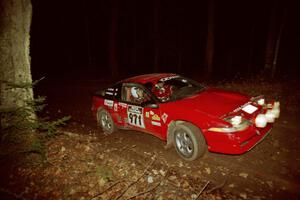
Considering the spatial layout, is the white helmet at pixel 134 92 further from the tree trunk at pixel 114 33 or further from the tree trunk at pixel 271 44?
the tree trunk at pixel 114 33

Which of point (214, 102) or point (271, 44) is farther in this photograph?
point (271, 44)

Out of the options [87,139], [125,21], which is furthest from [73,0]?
[87,139]

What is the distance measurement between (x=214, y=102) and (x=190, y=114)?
2.24ft

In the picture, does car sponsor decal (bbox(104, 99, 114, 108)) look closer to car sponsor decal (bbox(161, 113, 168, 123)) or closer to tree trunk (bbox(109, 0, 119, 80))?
car sponsor decal (bbox(161, 113, 168, 123))

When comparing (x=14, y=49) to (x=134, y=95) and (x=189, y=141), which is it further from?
(x=189, y=141)

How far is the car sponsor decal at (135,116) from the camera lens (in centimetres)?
605

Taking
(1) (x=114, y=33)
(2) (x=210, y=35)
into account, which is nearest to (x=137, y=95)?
(2) (x=210, y=35)

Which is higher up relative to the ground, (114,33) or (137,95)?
(114,33)

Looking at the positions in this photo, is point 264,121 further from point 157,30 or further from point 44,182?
point 157,30

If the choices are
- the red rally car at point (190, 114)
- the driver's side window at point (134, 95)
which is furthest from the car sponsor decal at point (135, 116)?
the driver's side window at point (134, 95)

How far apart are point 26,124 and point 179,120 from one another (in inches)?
116

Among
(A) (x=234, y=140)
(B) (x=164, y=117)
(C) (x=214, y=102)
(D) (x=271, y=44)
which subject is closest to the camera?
(A) (x=234, y=140)

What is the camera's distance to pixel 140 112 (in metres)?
6.02

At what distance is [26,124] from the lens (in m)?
4.63
